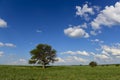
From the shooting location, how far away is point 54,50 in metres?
116

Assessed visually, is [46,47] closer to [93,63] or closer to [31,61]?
[31,61]

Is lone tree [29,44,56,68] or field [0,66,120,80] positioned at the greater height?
lone tree [29,44,56,68]

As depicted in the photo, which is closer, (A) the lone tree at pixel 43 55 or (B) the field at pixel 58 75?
(B) the field at pixel 58 75

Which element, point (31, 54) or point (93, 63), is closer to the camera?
point (31, 54)

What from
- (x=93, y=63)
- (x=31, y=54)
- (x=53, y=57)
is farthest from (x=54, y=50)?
(x=93, y=63)

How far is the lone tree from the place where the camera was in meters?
113

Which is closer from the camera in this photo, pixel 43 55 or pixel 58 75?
pixel 58 75

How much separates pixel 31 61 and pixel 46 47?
974 centimetres

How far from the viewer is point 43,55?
11262 cm

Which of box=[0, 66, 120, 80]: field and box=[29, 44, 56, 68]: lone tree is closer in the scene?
box=[0, 66, 120, 80]: field

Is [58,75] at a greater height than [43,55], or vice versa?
[43,55]

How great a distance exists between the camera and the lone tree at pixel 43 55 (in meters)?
113

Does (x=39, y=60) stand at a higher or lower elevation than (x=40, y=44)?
lower

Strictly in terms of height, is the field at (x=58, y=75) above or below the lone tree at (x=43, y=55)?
below
